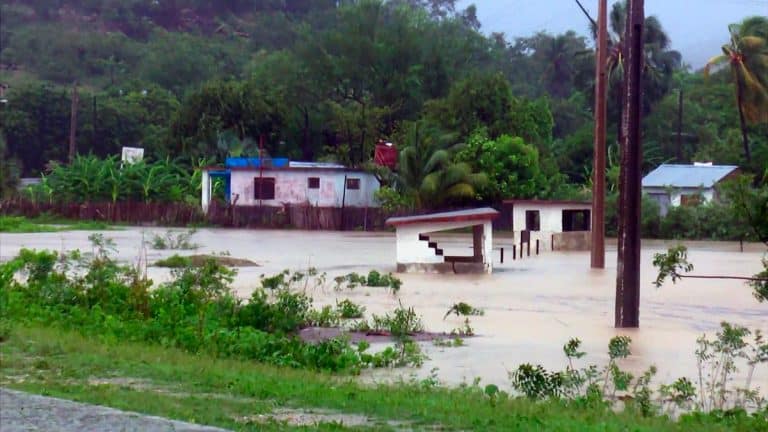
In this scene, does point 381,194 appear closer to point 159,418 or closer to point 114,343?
point 114,343

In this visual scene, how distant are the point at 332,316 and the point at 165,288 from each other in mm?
2521

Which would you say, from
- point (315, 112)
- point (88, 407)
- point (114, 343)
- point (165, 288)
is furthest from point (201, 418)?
point (315, 112)

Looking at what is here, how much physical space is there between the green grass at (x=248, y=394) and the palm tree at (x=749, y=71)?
177 ft

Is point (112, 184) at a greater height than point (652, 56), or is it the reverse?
point (652, 56)

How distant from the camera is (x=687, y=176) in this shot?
60219mm

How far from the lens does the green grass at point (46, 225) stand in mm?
51031

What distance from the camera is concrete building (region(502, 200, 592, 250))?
3991 cm

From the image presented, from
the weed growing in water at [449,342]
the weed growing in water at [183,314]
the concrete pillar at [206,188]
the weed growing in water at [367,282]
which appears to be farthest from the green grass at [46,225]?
the weed growing in water at [449,342]

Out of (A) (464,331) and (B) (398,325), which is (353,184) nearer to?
(A) (464,331)

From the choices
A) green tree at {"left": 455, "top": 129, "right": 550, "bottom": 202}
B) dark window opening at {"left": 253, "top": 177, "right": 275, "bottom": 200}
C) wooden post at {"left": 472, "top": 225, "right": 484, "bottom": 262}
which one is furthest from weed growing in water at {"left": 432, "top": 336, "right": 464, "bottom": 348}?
dark window opening at {"left": 253, "top": 177, "right": 275, "bottom": 200}

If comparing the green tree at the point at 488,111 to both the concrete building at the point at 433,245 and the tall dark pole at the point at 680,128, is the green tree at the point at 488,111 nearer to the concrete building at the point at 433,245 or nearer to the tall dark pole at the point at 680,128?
the tall dark pole at the point at 680,128

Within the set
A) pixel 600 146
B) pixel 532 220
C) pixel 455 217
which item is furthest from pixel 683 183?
pixel 455 217

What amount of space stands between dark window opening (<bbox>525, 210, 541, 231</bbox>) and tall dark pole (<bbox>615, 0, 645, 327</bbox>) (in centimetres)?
2197

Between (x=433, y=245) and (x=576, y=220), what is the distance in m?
14.0
